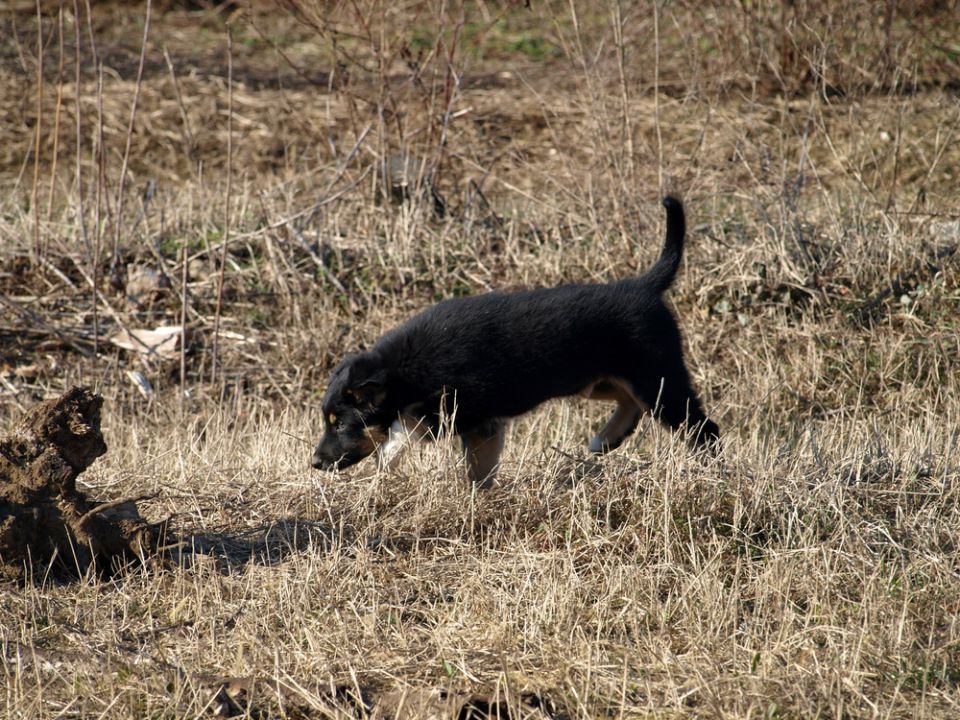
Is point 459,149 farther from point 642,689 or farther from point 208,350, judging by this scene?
point 642,689

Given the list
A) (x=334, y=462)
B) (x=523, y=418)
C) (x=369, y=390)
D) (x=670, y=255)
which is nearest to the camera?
(x=369, y=390)

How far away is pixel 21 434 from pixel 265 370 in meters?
3.87

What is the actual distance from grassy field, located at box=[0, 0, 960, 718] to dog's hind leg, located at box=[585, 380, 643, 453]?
489mm

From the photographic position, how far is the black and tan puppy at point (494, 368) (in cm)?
541

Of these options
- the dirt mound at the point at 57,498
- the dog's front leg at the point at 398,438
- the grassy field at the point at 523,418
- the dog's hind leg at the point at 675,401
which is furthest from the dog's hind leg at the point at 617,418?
the dirt mound at the point at 57,498

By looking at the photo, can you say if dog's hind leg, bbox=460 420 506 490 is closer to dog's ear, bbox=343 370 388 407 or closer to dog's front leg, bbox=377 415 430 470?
dog's front leg, bbox=377 415 430 470

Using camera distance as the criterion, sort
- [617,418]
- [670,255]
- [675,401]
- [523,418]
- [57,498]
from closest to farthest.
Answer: [57,498], [675,401], [670,255], [617,418], [523,418]

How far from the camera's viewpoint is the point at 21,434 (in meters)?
4.22

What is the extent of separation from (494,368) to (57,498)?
83.2 inches

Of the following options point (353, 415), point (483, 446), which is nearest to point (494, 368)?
point (483, 446)

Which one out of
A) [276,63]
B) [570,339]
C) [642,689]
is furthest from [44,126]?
Answer: [642,689]

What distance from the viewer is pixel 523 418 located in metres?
7.23

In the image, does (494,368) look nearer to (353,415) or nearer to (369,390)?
(369,390)

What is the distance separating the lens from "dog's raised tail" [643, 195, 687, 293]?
585 centimetres
